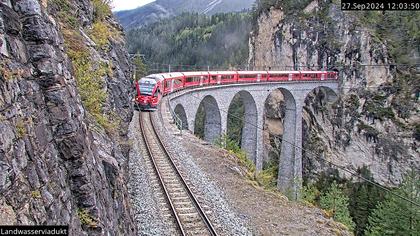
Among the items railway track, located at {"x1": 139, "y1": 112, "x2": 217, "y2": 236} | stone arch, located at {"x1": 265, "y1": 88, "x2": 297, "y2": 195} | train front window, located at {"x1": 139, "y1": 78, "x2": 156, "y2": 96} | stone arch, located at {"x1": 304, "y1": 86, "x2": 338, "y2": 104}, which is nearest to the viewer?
railway track, located at {"x1": 139, "y1": 112, "x2": 217, "y2": 236}

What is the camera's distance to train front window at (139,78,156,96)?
2292 cm

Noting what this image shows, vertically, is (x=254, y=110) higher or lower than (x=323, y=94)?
lower

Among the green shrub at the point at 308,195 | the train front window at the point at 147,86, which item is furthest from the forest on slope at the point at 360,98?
the train front window at the point at 147,86

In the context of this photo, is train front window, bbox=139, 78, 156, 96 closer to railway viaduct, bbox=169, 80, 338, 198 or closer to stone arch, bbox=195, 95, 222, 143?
railway viaduct, bbox=169, 80, 338, 198

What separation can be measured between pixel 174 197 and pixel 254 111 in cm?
2519

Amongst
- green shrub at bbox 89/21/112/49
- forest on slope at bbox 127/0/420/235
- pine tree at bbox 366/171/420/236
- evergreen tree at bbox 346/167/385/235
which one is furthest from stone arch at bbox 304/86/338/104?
green shrub at bbox 89/21/112/49

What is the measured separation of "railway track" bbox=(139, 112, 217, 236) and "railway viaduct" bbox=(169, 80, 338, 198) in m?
8.11

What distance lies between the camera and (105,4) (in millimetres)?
16828

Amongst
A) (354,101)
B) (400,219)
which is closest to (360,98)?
(354,101)

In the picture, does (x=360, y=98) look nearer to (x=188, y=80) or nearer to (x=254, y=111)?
(x=254, y=111)

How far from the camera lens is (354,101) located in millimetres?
47156

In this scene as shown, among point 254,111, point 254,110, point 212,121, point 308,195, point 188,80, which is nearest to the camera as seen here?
point 188,80

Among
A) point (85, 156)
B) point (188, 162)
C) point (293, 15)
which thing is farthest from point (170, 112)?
point (293, 15)

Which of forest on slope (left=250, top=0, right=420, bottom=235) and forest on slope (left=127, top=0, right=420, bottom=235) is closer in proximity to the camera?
forest on slope (left=127, top=0, right=420, bottom=235)
